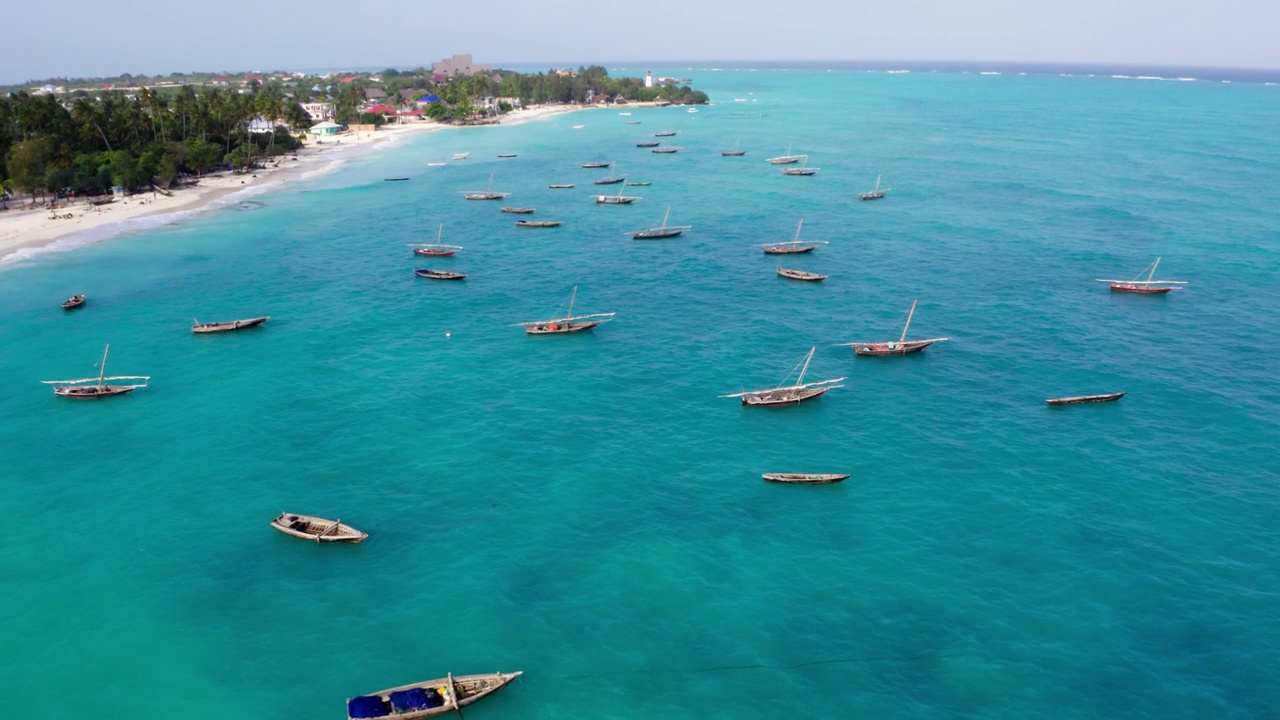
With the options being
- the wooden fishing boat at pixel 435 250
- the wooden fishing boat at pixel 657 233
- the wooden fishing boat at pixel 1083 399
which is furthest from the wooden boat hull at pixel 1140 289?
the wooden fishing boat at pixel 435 250

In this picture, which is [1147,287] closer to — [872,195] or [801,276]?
[801,276]

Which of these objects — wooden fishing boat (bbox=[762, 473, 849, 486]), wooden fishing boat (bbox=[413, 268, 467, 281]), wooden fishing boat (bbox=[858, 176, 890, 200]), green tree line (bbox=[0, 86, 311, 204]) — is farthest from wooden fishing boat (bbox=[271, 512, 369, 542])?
wooden fishing boat (bbox=[858, 176, 890, 200])

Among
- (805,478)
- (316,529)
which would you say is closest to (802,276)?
(805,478)

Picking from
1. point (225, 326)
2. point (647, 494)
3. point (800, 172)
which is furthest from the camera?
point (800, 172)

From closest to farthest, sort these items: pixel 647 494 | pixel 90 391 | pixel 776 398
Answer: pixel 647 494
pixel 776 398
pixel 90 391

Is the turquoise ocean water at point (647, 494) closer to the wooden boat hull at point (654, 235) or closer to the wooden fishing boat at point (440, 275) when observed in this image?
the wooden fishing boat at point (440, 275)

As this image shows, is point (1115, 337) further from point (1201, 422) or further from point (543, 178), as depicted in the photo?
point (543, 178)

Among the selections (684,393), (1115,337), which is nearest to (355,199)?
(684,393)
